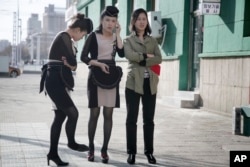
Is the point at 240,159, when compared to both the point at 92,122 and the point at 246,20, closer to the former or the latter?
the point at 92,122

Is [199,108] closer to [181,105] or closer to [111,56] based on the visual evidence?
[181,105]

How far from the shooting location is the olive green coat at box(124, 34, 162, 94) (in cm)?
480

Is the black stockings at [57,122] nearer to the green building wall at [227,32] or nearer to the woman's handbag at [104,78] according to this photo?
the woman's handbag at [104,78]

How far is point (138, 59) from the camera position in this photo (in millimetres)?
4781

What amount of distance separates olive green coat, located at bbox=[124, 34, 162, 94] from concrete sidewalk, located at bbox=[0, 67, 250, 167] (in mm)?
1012

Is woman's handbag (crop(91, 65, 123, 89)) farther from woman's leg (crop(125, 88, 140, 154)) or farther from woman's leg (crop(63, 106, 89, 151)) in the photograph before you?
woman's leg (crop(63, 106, 89, 151))

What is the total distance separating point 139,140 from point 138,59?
196cm

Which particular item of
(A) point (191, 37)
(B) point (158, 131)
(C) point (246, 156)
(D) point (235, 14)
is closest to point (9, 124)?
(B) point (158, 131)

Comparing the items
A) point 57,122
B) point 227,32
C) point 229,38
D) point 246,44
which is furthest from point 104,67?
point 227,32

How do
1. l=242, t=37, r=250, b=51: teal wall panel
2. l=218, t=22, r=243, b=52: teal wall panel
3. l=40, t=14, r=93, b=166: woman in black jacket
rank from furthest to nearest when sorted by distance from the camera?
l=218, t=22, r=243, b=52: teal wall panel < l=242, t=37, r=250, b=51: teal wall panel < l=40, t=14, r=93, b=166: woman in black jacket

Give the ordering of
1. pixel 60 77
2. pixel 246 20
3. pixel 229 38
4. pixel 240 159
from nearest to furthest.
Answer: pixel 240 159 → pixel 60 77 → pixel 246 20 → pixel 229 38

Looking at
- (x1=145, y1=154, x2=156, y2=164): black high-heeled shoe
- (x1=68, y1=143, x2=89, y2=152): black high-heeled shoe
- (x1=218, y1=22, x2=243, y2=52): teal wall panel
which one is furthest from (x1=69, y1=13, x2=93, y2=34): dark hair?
(x1=218, y1=22, x2=243, y2=52): teal wall panel

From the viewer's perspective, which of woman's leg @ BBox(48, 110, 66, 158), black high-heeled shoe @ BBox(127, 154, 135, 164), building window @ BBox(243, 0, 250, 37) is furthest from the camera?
building window @ BBox(243, 0, 250, 37)

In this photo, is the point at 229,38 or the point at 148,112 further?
the point at 229,38
